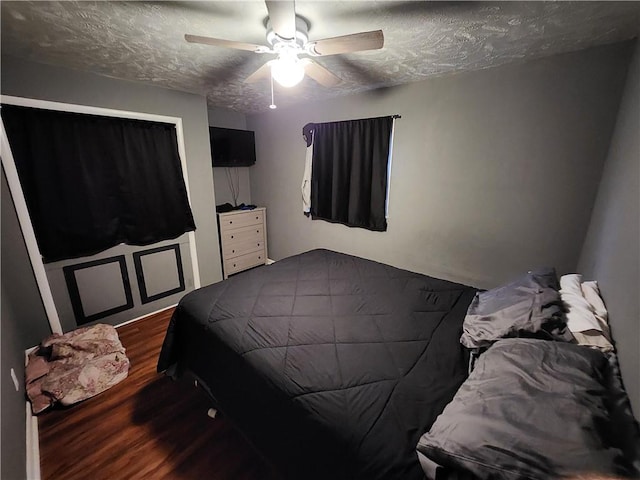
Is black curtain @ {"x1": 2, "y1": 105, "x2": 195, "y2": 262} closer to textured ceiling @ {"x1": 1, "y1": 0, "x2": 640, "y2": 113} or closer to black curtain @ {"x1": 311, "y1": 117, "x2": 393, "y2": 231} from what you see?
textured ceiling @ {"x1": 1, "y1": 0, "x2": 640, "y2": 113}

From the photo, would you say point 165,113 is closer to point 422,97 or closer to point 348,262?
point 348,262

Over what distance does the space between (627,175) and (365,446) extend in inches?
70.5

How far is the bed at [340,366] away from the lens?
899 mm

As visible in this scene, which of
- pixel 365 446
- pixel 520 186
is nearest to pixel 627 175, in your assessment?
pixel 520 186

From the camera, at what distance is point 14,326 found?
1868 millimetres

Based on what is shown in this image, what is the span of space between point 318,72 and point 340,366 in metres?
1.81

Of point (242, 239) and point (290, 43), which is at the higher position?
point (290, 43)

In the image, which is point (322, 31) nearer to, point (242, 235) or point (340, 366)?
point (340, 366)

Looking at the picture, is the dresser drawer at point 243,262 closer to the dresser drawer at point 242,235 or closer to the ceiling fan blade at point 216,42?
the dresser drawer at point 242,235

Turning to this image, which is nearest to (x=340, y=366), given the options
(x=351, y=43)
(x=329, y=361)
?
(x=329, y=361)

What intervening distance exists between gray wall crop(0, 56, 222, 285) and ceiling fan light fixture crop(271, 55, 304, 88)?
1.72 meters

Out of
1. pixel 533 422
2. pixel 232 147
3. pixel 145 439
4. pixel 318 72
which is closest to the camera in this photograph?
pixel 533 422

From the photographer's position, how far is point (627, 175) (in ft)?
4.36

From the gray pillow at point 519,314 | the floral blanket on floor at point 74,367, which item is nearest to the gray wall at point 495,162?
the gray pillow at point 519,314
